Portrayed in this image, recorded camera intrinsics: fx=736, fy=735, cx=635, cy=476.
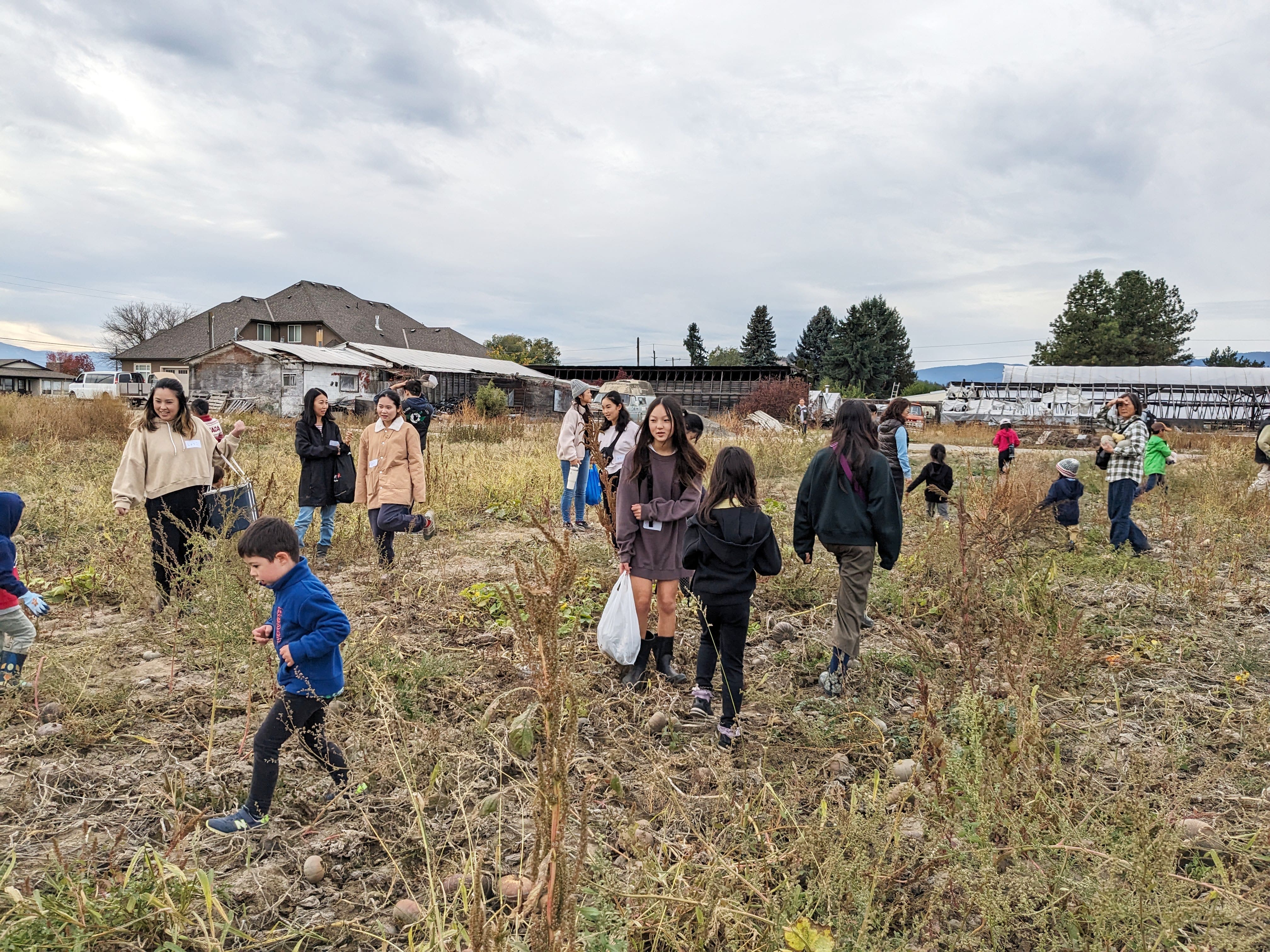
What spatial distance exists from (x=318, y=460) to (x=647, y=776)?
15.0ft

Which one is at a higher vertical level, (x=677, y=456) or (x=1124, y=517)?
(x=677, y=456)

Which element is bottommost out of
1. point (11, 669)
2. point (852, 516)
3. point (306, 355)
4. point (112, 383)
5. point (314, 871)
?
Result: point (314, 871)

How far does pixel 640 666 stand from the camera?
4145 millimetres

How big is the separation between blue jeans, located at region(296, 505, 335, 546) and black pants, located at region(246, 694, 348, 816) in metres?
4.05

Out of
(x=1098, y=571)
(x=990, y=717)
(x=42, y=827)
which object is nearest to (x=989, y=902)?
(x=990, y=717)

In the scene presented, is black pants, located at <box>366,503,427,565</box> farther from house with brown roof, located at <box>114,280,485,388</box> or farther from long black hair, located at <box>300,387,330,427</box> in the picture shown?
house with brown roof, located at <box>114,280,485,388</box>

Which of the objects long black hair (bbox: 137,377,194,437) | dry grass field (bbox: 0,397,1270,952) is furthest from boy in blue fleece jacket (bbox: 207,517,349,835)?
long black hair (bbox: 137,377,194,437)

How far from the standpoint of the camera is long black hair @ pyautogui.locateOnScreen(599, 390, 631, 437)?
6809 millimetres

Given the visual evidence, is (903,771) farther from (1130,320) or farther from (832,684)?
(1130,320)

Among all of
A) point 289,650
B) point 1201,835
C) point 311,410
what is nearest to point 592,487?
point 311,410

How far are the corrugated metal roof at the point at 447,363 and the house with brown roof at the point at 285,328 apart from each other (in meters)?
3.04

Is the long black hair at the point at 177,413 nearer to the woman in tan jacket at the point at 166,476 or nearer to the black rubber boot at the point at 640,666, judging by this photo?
the woman in tan jacket at the point at 166,476

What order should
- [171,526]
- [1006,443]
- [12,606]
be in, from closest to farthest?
[12,606] → [171,526] → [1006,443]

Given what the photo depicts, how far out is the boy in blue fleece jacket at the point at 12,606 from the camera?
3.37 meters
